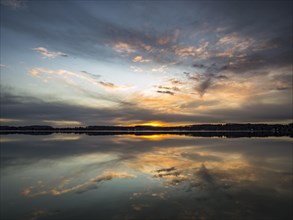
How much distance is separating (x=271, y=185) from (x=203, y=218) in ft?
26.8

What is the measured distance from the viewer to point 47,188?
1526cm

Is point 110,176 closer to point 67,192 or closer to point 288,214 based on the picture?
point 67,192

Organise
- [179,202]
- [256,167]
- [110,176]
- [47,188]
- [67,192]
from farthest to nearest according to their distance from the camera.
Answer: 1. [256,167]
2. [110,176]
3. [47,188]
4. [67,192]
5. [179,202]

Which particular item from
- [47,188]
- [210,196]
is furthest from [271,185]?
[47,188]

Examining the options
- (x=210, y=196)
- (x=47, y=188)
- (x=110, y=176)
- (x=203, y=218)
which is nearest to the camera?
(x=203, y=218)

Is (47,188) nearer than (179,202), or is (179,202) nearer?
(179,202)

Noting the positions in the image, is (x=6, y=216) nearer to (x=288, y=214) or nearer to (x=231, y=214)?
(x=231, y=214)

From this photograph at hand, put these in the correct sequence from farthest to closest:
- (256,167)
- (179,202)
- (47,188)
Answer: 1. (256,167)
2. (47,188)
3. (179,202)

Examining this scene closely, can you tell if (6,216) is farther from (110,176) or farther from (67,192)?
(110,176)

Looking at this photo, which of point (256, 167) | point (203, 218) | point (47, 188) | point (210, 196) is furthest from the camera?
point (256, 167)

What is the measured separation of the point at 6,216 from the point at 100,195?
478cm

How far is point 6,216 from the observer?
1038 centimetres

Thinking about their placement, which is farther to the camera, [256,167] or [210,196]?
[256,167]

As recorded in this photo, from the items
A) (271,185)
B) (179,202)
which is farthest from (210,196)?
(271,185)
